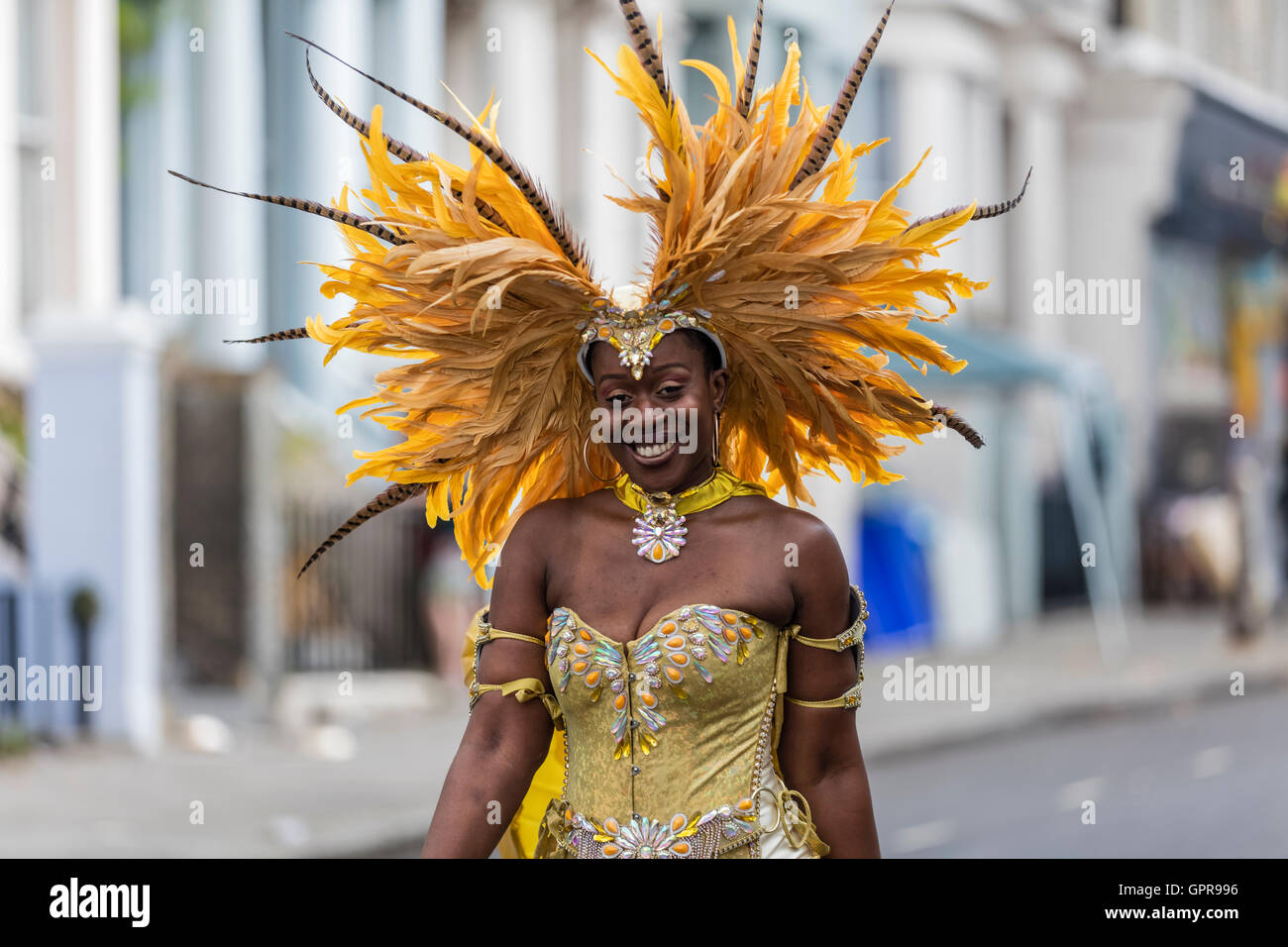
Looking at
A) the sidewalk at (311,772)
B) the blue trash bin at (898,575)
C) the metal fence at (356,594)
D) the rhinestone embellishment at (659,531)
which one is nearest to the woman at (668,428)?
the rhinestone embellishment at (659,531)

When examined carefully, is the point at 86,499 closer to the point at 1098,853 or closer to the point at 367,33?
the point at 367,33

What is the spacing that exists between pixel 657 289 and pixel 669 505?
0.34 meters

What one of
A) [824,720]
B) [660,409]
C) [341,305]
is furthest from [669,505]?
[341,305]

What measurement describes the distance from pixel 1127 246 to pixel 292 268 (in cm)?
1409

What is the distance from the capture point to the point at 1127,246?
76.8 feet

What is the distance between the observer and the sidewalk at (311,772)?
8.41 meters

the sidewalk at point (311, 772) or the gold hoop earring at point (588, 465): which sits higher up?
the gold hoop earring at point (588, 465)

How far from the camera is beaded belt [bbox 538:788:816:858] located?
9.19 ft

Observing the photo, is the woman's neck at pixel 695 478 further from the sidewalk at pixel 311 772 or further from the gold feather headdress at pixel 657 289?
the sidewalk at pixel 311 772

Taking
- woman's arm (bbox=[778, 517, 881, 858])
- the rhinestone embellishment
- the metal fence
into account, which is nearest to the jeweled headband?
the rhinestone embellishment

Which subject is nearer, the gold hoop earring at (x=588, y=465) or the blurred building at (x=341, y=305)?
the gold hoop earring at (x=588, y=465)

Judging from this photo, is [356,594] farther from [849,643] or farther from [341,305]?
[849,643]

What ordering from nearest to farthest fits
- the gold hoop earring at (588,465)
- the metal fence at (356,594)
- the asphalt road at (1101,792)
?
1. the gold hoop earring at (588,465)
2. the asphalt road at (1101,792)
3. the metal fence at (356,594)
